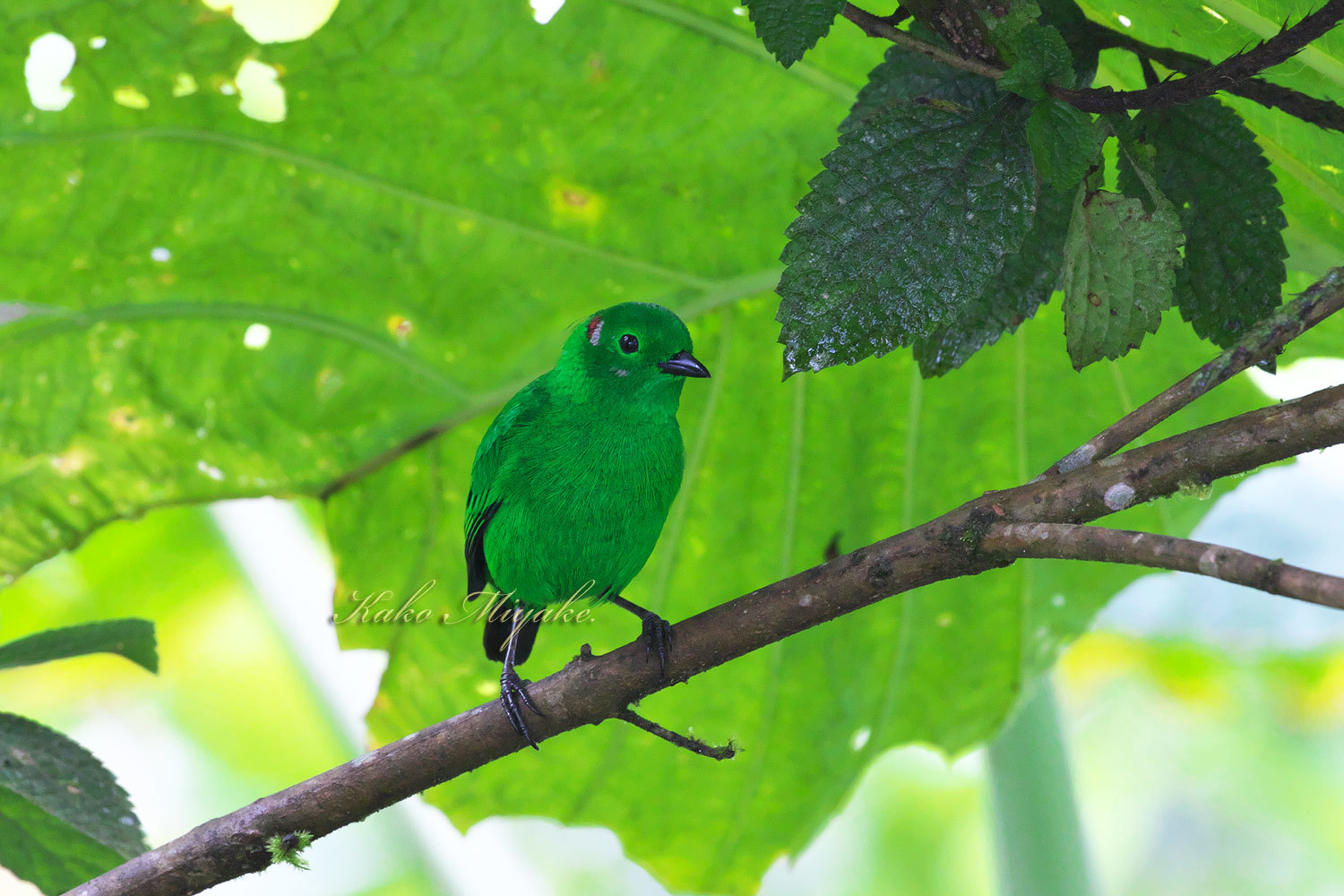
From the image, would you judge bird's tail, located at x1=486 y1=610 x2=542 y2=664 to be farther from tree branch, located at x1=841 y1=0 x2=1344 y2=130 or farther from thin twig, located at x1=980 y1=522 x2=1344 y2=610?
tree branch, located at x1=841 y1=0 x2=1344 y2=130

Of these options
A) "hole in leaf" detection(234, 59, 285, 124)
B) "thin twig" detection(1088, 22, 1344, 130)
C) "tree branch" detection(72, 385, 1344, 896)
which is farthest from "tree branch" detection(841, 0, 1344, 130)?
"hole in leaf" detection(234, 59, 285, 124)

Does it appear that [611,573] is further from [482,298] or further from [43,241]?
[43,241]

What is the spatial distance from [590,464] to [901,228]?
1.04m

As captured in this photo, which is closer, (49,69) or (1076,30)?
(1076,30)

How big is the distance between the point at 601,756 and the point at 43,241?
1.81m

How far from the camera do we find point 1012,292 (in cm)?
149

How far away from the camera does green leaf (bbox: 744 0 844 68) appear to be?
125cm

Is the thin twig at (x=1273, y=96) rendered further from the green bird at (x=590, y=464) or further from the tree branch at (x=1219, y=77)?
the green bird at (x=590, y=464)

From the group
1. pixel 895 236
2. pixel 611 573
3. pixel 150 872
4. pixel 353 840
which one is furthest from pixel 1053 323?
pixel 353 840

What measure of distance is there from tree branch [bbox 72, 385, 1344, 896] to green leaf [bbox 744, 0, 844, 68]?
1.89 feet

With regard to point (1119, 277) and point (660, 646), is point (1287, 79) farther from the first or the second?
point (660, 646)

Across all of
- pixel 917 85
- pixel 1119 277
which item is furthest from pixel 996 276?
pixel 917 85

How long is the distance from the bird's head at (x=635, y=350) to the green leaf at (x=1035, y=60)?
2.75ft

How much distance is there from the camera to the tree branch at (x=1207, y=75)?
1188 mm
